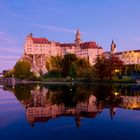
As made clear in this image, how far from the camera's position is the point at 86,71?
7375 cm

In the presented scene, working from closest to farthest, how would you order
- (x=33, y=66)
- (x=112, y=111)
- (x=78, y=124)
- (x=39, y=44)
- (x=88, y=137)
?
(x=88, y=137), (x=78, y=124), (x=112, y=111), (x=33, y=66), (x=39, y=44)

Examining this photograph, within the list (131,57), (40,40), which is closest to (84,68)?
(131,57)

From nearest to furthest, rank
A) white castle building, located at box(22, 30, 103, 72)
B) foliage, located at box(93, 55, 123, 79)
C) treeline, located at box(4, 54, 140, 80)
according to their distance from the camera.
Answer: foliage, located at box(93, 55, 123, 79), treeline, located at box(4, 54, 140, 80), white castle building, located at box(22, 30, 103, 72)

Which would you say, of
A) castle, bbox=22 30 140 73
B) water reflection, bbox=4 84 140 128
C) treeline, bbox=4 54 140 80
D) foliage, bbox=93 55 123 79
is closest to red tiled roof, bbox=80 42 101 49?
castle, bbox=22 30 140 73

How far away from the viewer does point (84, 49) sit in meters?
156

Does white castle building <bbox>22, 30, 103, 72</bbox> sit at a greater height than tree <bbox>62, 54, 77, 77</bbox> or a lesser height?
greater

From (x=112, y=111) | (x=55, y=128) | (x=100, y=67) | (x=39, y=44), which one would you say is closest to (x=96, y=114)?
(x=112, y=111)

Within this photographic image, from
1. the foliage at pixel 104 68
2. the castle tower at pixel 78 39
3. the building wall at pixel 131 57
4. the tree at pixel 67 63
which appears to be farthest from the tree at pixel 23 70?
the castle tower at pixel 78 39

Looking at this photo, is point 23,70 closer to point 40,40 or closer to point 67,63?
point 67,63

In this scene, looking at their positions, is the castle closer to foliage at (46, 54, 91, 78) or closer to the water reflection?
foliage at (46, 54, 91, 78)

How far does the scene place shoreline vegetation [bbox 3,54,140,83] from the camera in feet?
229

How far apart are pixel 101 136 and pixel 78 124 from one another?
8.13 feet

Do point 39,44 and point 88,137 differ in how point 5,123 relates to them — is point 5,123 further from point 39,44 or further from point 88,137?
point 39,44

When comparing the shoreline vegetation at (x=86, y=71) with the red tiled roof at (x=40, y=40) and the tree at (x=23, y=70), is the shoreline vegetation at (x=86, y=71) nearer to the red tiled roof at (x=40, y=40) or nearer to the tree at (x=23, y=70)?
the tree at (x=23, y=70)
